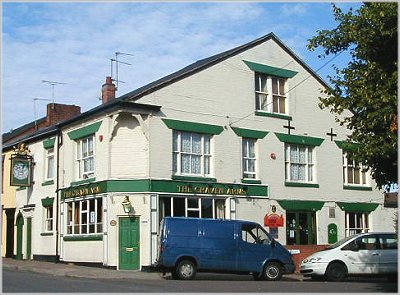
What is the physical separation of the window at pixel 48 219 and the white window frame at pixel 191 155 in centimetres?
741

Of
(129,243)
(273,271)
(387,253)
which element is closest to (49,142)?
(129,243)

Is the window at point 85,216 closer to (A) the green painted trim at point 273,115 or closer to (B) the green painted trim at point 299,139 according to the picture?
(A) the green painted trim at point 273,115

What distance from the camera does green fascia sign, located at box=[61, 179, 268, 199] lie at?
81.0ft

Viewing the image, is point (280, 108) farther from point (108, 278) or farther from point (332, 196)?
point (108, 278)

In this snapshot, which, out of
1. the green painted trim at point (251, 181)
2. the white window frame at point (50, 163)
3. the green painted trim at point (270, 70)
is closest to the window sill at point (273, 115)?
the green painted trim at point (270, 70)

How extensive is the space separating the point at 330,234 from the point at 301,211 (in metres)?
2.04

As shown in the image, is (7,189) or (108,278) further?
(7,189)

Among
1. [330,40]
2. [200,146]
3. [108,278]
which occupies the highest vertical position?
[330,40]

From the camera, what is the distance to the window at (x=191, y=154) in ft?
84.6

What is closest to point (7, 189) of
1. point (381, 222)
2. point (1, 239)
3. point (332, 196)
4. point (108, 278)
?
point (1, 239)

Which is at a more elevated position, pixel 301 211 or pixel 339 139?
pixel 339 139

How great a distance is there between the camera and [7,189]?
33656mm

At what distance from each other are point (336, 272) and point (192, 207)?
696 cm

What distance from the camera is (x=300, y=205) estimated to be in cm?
2898
